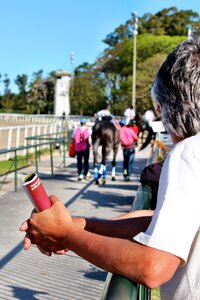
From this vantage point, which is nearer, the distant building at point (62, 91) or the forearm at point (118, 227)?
the forearm at point (118, 227)

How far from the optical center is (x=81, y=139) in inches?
461

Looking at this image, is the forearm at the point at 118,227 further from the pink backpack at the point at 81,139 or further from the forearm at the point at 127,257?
the pink backpack at the point at 81,139

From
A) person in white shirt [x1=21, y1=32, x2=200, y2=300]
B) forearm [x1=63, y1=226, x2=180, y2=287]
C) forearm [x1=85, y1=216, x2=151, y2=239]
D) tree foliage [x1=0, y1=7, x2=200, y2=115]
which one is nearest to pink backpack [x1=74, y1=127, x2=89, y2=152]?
forearm [x1=85, y1=216, x2=151, y2=239]

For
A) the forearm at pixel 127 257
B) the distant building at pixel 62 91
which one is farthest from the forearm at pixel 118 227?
the distant building at pixel 62 91

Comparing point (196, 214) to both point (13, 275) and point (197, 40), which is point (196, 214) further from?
point (13, 275)

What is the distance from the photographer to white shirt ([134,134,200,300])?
3.96 ft

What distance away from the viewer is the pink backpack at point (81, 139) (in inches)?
458

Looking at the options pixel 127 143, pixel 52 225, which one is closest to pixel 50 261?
pixel 52 225

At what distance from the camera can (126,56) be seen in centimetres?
5934

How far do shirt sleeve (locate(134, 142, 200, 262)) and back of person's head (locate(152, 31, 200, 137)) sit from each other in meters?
0.25

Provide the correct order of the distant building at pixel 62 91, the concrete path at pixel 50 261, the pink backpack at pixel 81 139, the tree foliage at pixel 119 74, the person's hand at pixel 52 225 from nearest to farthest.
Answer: the person's hand at pixel 52 225, the concrete path at pixel 50 261, the pink backpack at pixel 81 139, the distant building at pixel 62 91, the tree foliage at pixel 119 74

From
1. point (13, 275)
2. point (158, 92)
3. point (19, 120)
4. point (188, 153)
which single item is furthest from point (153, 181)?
point (19, 120)

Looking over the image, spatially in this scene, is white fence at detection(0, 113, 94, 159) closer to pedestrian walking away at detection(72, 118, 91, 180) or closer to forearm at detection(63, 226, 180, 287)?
pedestrian walking away at detection(72, 118, 91, 180)

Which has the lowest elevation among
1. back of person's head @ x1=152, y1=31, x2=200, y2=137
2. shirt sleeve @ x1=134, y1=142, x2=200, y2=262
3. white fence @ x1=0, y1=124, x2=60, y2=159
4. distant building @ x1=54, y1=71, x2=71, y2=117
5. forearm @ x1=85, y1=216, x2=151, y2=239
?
white fence @ x1=0, y1=124, x2=60, y2=159
